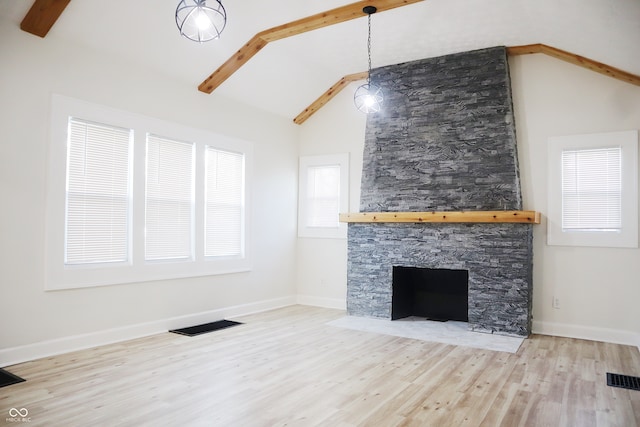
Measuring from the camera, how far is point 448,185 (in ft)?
18.6

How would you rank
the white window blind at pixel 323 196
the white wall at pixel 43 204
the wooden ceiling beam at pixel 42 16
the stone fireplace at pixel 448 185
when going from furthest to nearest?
1. the white window blind at pixel 323 196
2. the stone fireplace at pixel 448 185
3. the white wall at pixel 43 204
4. the wooden ceiling beam at pixel 42 16

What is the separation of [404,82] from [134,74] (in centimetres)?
347

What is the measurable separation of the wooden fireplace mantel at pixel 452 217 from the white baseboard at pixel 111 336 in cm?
201

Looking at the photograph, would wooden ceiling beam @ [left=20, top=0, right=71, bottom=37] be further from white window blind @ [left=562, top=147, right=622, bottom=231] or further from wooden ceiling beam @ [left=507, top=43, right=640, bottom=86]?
white window blind @ [left=562, top=147, right=622, bottom=231]

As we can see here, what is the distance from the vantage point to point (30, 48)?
158 inches

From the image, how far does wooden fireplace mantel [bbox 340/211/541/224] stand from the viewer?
5.00 m

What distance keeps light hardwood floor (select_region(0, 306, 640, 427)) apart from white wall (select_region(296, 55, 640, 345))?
0.33m

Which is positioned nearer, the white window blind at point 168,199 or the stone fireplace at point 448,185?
the white window blind at point 168,199

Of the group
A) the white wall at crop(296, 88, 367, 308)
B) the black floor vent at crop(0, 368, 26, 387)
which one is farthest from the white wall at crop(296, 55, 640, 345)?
the black floor vent at crop(0, 368, 26, 387)

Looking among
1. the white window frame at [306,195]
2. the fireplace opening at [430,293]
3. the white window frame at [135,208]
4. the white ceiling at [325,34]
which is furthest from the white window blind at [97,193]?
the fireplace opening at [430,293]

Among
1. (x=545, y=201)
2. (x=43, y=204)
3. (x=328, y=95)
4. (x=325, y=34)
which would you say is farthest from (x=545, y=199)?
(x=43, y=204)

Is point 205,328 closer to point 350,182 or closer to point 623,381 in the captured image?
point 350,182

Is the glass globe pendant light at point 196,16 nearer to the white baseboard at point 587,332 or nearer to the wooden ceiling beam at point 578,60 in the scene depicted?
the wooden ceiling beam at point 578,60

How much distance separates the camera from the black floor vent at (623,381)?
11.5 feet
